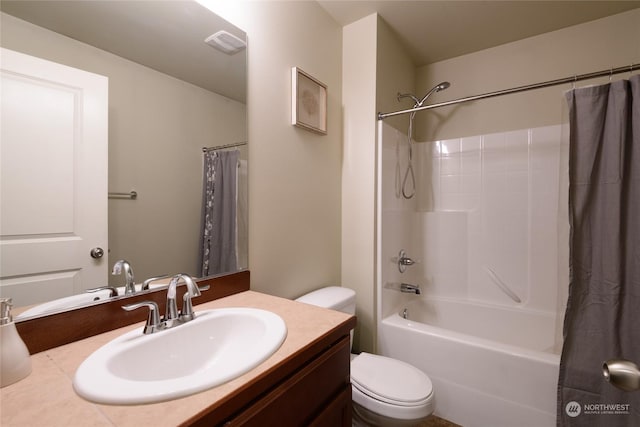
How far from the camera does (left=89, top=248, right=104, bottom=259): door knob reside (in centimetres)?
84

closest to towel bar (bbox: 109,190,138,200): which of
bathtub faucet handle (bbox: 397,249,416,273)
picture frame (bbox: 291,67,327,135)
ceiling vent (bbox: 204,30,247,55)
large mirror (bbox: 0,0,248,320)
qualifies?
large mirror (bbox: 0,0,248,320)

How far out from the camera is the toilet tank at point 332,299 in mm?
1503

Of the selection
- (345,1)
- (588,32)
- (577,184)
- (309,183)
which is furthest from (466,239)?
(345,1)

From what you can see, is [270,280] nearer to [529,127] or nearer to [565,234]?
[565,234]

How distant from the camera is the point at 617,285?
122 cm

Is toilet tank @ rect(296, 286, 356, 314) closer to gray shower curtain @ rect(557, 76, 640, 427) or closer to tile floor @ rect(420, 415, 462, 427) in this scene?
tile floor @ rect(420, 415, 462, 427)

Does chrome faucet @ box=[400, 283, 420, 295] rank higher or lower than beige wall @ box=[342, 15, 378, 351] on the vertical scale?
lower

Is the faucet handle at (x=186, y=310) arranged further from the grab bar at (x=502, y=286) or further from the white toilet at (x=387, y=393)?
the grab bar at (x=502, y=286)

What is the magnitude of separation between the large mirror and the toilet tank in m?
0.44

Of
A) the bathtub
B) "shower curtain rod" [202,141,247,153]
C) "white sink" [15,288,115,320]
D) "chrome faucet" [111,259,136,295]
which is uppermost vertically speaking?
"shower curtain rod" [202,141,247,153]

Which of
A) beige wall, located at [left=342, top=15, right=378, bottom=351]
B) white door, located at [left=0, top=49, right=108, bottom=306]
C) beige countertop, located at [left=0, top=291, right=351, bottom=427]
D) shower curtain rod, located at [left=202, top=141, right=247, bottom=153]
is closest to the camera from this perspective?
beige countertop, located at [left=0, top=291, right=351, bottom=427]

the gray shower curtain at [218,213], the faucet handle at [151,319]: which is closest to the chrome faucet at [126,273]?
the faucet handle at [151,319]

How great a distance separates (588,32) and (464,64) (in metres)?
0.75

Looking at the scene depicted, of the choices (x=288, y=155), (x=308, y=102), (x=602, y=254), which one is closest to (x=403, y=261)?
(x=602, y=254)
